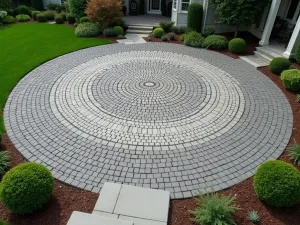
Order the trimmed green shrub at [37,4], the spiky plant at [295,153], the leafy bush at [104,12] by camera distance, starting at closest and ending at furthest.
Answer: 1. the spiky plant at [295,153]
2. the leafy bush at [104,12]
3. the trimmed green shrub at [37,4]

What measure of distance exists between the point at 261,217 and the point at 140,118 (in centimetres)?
479

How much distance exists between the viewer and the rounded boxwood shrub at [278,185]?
5.27 metres

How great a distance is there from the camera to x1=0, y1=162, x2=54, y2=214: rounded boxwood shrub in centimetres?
502

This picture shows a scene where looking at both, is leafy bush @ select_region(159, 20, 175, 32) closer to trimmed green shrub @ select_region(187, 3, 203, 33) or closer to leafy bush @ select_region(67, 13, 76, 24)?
trimmed green shrub @ select_region(187, 3, 203, 33)

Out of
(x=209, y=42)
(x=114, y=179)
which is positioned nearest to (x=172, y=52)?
(x=209, y=42)

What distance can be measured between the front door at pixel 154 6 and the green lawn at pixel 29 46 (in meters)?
8.07

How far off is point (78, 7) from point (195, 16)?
8804 millimetres

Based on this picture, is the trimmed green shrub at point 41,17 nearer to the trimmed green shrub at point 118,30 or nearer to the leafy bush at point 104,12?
the leafy bush at point 104,12

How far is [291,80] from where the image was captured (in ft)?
33.5

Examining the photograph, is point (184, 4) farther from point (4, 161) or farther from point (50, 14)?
point (4, 161)

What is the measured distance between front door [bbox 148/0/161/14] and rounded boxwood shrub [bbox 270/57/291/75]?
547 inches

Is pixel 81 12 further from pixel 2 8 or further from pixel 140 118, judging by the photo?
pixel 140 118

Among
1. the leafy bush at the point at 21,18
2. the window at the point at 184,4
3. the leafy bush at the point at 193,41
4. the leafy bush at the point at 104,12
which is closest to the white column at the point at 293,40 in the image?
the leafy bush at the point at 193,41

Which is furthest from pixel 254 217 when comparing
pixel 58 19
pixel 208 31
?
pixel 58 19
